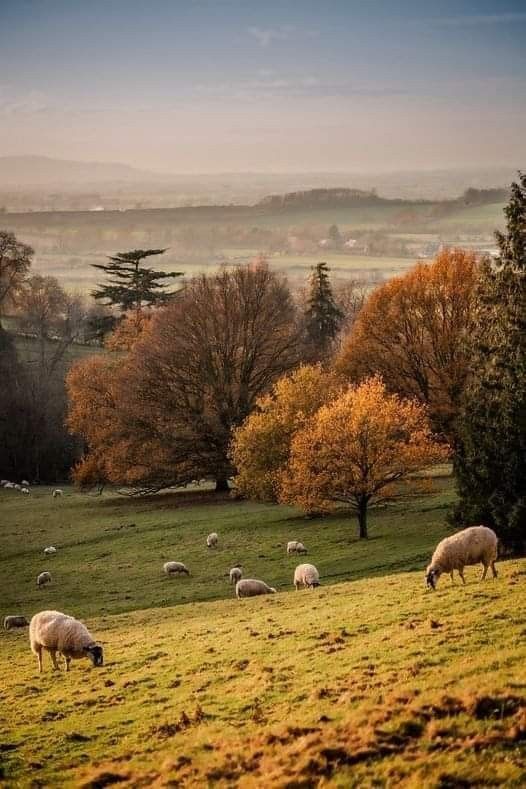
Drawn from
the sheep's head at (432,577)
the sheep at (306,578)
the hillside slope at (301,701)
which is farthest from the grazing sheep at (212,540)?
the sheep's head at (432,577)

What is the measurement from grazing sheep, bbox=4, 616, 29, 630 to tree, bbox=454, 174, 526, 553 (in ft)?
62.1

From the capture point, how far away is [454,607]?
70.3 ft

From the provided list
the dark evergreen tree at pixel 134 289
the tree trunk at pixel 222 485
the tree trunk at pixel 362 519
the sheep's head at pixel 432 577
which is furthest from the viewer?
the dark evergreen tree at pixel 134 289

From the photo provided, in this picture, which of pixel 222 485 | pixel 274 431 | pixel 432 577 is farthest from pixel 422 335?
pixel 432 577

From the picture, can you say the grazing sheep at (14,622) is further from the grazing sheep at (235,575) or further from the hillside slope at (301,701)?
the grazing sheep at (235,575)

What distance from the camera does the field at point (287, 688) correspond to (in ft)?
41.4

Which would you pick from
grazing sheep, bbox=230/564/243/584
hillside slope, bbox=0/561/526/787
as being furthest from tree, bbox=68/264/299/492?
hillside slope, bbox=0/561/526/787

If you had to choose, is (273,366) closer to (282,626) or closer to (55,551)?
(55,551)

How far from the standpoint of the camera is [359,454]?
42.3m

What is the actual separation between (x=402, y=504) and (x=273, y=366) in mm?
17179

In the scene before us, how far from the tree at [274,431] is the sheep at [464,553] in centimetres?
2574

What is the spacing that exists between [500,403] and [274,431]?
19.4 m

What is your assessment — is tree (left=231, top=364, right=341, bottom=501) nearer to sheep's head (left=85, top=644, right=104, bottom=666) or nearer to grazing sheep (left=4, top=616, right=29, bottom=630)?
grazing sheep (left=4, top=616, right=29, bottom=630)

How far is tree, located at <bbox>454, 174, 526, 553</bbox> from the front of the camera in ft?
111
